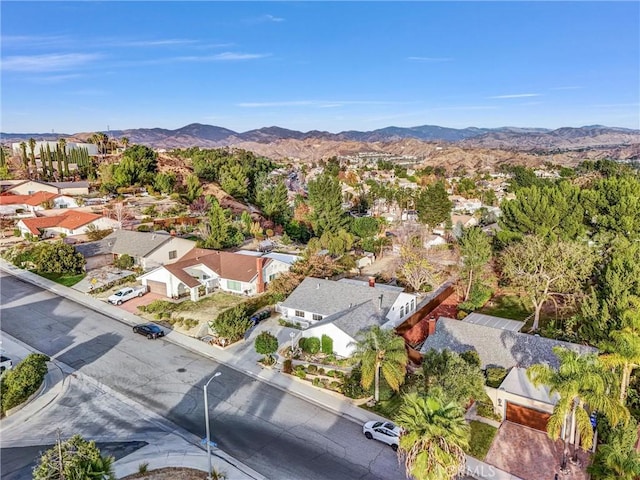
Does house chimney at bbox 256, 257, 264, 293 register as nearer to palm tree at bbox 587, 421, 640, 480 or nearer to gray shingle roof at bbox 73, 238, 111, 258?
gray shingle roof at bbox 73, 238, 111, 258

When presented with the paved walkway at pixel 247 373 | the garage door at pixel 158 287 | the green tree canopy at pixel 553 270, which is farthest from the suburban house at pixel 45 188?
the green tree canopy at pixel 553 270

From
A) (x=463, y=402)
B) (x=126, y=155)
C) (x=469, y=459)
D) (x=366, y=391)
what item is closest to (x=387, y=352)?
(x=366, y=391)

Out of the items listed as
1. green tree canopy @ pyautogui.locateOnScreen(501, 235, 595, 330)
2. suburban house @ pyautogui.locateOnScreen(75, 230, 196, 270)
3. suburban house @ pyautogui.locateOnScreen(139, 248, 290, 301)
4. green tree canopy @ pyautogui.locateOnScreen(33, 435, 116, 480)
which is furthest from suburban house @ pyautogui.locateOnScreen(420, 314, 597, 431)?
suburban house @ pyautogui.locateOnScreen(75, 230, 196, 270)

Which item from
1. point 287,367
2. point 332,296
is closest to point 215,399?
point 287,367

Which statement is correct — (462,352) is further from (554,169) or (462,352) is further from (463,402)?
(554,169)

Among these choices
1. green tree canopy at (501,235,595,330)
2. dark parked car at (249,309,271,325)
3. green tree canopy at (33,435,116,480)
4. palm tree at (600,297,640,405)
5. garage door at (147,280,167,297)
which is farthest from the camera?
garage door at (147,280,167,297)

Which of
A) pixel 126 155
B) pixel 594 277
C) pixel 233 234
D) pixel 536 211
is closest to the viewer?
pixel 594 277

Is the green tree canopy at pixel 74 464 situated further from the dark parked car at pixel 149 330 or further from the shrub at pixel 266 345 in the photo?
the dark parked car at pixel 149 330
